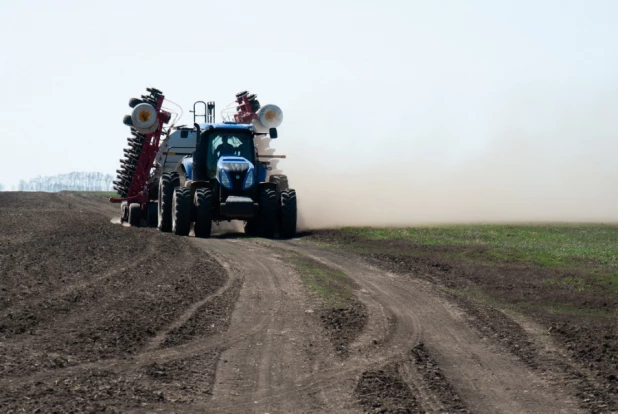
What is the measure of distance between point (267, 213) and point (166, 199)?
3.58m

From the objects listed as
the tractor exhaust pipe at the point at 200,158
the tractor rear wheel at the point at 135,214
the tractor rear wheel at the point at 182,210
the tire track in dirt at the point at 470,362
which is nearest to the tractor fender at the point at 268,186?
the tractor exhaust pipe at the point at 200,158

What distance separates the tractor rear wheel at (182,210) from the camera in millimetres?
24281

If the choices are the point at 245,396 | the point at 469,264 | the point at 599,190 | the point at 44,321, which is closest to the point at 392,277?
the point at 469,264

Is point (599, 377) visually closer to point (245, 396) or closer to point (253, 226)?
point (245, 396)

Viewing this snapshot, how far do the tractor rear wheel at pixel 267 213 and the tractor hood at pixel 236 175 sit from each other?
20.3 inches

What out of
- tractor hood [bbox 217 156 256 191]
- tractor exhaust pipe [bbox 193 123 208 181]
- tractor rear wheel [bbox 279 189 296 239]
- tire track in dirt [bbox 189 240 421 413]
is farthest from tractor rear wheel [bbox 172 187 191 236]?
tire track in dirt [bbox 189 240 421 413]

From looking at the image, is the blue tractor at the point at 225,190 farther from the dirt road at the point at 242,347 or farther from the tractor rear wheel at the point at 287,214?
the dirt road at the point at 242,347

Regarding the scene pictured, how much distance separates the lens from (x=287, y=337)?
10797 mm

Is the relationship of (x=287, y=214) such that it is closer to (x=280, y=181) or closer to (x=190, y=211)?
(x=280, y=181)

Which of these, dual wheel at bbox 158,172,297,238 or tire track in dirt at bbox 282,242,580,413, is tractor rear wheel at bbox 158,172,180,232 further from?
tire track in dirt at bbox 282,242,580,413

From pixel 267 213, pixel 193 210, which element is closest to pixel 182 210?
pixel 193 210

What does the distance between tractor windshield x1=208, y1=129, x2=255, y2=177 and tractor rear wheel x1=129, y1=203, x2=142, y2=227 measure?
19.6 feet

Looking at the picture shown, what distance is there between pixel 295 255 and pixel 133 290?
242 inches

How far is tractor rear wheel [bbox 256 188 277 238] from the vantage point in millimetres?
24297
